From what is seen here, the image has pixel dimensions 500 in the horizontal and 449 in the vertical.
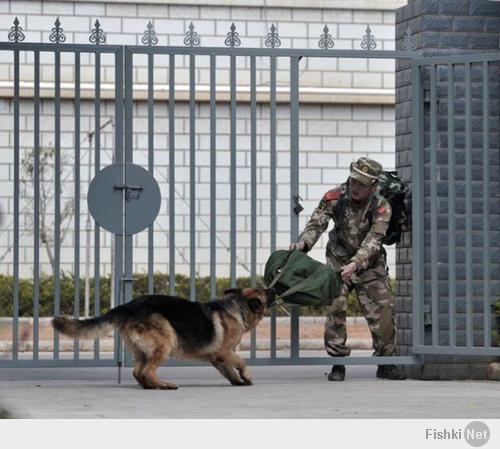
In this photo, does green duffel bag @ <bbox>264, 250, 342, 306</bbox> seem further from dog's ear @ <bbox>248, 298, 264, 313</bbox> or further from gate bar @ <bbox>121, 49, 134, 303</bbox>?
gate bar @ <bbox>121, 49, 134, 303</bbox>

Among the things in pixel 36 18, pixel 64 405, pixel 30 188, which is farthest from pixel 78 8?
pixel 64 405

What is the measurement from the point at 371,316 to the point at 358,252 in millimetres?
775

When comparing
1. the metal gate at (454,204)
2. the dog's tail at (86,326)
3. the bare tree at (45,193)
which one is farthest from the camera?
the bare tree at (45,193)

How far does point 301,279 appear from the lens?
45.1ft

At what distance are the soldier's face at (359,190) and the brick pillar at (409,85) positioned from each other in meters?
0.83

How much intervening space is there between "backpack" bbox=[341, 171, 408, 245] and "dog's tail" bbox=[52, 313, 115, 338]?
9.43 feet

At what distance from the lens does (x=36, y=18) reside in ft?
84.9

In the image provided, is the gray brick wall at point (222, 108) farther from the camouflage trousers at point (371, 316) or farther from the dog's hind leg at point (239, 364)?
the dog's hind leg at point (239, 364)

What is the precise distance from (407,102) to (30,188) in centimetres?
1338

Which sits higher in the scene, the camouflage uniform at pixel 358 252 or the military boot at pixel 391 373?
the camouflage uniform at pixel 358 252

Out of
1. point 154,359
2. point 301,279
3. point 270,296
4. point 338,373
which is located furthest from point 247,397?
point 338,373

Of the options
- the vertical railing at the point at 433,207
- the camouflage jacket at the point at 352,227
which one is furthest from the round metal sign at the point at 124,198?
the vertical railing at the point at 433,207

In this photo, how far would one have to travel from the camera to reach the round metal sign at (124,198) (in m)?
14.0
